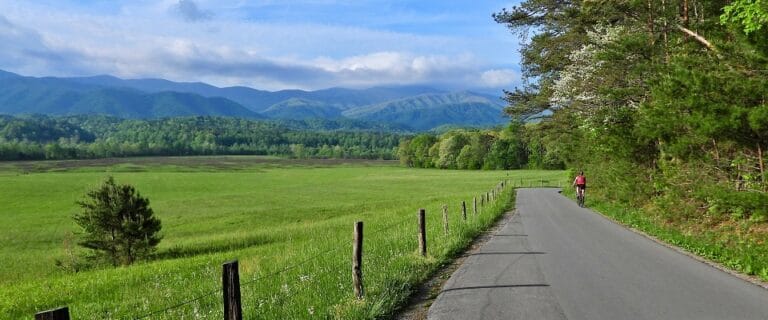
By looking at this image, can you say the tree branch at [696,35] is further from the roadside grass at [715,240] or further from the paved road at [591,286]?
the paved road at [591,286]

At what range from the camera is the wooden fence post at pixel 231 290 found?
18.3ft

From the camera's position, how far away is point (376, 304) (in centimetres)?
747

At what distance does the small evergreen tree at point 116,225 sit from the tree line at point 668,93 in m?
20.3

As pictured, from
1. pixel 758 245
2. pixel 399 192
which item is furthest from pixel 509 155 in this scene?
pixel 758 245

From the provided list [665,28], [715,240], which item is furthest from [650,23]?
[715,240]

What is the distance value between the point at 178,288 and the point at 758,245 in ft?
42.8

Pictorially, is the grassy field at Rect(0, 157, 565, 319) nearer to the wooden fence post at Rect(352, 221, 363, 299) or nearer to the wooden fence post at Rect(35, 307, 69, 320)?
the wooden fence post at Rect(352, 221, 363, 299)

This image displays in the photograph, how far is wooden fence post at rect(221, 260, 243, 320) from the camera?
5570 millimetres

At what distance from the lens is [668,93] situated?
42.4 ft

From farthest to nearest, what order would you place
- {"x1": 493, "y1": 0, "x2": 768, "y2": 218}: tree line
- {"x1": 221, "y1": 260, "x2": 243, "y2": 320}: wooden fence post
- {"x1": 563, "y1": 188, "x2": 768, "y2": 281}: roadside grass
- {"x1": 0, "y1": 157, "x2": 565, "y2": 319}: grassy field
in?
{"x1": 493, "y1": 0, "x2": 768, "y2": 218}: tree line < {"x1": 563, "y1": 188, "x2": 768, "y2": 281}: roadside grass < {"x1": 0, "y1": 157, "x2": 565, "y2": 319}: grassy field < {"x1": 221, "y1": 260, "x2": 243, "y2": 320}: wooden fence post

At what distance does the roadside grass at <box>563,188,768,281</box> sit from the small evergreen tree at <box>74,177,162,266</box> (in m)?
21.3

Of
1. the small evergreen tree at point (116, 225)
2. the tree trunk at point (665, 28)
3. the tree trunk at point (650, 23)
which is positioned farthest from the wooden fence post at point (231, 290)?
the small evergreen tree at point (116, 225)

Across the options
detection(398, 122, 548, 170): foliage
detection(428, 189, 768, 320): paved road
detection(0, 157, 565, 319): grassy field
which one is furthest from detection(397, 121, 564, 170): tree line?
detection(428, 189, 768, 320): paved road

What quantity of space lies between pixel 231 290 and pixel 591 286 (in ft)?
21.2
